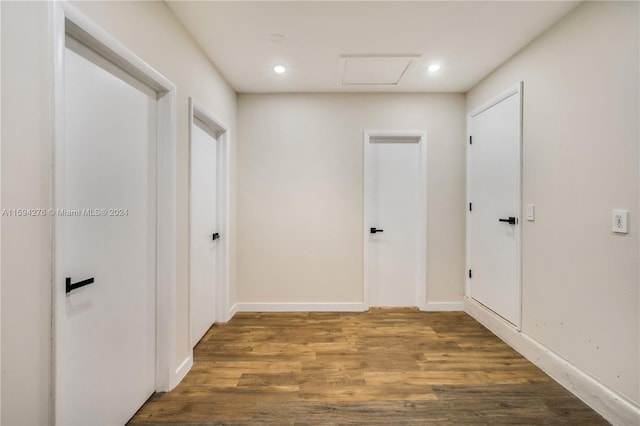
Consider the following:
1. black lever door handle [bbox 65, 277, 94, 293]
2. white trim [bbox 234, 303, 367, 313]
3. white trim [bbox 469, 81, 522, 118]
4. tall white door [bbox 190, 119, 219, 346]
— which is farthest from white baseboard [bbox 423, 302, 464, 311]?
black lever door handle [bbox 65, 277, 94, 293]

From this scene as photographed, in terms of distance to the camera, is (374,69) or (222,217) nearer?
(374,69)

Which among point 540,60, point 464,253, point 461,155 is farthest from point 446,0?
point 464,253

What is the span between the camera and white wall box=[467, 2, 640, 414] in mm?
1532

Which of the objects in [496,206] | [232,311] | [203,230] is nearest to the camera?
[203,230]

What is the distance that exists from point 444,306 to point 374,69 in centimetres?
269

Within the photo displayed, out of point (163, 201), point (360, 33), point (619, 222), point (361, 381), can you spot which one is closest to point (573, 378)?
point (619, 222)

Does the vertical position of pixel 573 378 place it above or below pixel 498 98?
below

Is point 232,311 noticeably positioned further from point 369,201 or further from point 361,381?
point 369,201

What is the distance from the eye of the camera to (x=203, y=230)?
8.48ft

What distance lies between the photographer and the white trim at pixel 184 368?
6.34 feet

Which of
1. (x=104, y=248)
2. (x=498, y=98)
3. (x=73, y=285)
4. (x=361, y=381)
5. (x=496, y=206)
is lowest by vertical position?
(x=361, y=381)

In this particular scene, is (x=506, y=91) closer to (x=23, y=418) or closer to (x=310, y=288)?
(x=310, y=288)

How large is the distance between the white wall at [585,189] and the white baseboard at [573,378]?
44 mm

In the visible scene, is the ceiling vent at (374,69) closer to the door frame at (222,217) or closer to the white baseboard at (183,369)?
the door frame at (222,217)
